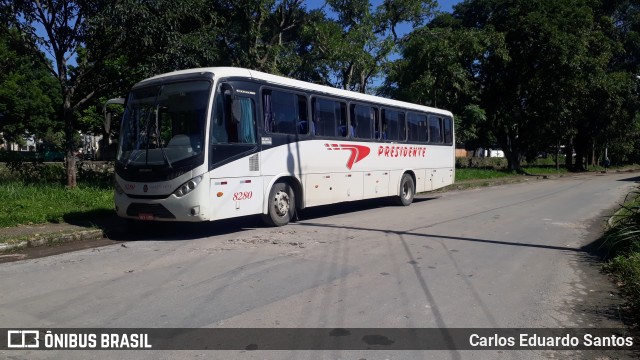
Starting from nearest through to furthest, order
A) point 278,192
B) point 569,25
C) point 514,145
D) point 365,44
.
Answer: point 278,192 → point 365,44 → point 569,25 → point 514,145

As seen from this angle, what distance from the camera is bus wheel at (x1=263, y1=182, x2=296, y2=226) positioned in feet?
34.4

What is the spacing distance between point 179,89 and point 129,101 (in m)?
1.29

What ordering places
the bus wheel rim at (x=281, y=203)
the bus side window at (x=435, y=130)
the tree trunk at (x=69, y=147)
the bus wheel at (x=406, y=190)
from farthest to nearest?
the bus side window at (x=435, y=130) → the bus wheel at (x=406, y=190) → the tree trunk at (x=69, y=147) → the bus wheel rim at (x=281, y=203)

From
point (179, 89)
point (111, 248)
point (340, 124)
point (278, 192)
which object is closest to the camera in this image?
point (111, 248)

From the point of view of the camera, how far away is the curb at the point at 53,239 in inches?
330

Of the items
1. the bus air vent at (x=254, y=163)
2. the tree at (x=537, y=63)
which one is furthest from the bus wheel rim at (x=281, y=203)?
the tree at (x=537, y=63)

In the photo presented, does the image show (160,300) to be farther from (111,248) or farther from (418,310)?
(111,248)

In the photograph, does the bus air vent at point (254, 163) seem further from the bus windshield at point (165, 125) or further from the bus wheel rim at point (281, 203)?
the bus windshield at point (165, 125)

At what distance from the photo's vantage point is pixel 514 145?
1451 inches

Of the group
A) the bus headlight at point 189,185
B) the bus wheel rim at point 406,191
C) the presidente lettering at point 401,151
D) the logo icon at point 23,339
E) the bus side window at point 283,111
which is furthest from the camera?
the bus wheel rim at point 406,191

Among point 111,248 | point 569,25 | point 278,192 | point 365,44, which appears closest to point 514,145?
point 569,25

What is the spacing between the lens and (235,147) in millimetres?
9461

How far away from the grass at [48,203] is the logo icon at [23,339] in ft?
19.7

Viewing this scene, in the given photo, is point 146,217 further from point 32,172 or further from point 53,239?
point 32,172
